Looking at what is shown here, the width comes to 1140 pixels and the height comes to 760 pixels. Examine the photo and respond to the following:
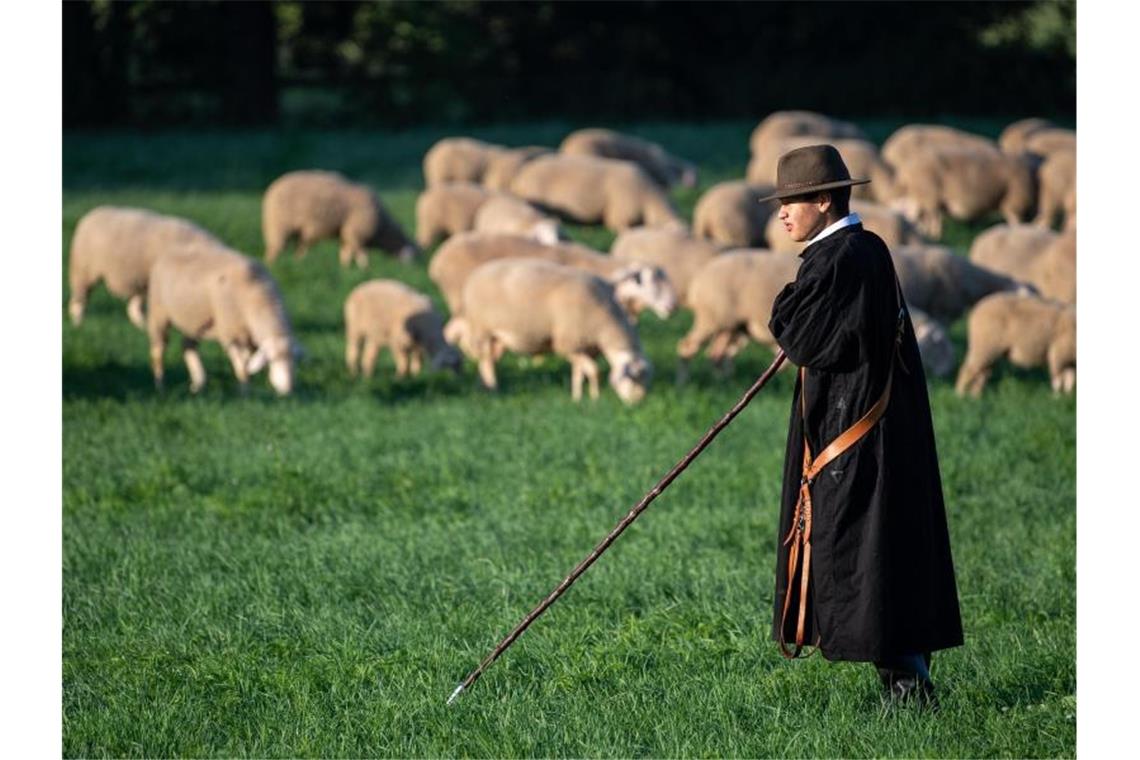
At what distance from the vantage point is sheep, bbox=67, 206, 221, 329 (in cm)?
1511

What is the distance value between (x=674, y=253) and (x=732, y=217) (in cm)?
266

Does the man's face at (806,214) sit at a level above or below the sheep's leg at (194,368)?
above

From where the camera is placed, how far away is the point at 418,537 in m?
8.68

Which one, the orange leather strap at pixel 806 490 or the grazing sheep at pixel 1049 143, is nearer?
the orange leather strap at pixel 806 490

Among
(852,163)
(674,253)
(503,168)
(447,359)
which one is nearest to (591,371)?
(447,359)

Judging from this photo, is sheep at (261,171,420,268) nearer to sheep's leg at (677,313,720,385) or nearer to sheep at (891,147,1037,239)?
sheep's leg at (677,313,720,385)

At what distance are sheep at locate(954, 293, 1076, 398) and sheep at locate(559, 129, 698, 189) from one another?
1065cm

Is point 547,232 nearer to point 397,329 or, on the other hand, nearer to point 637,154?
point 397,329

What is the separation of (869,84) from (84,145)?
1665 centimetres

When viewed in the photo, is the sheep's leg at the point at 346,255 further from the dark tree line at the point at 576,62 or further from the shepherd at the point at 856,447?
the dark tree line at the point at 576,62

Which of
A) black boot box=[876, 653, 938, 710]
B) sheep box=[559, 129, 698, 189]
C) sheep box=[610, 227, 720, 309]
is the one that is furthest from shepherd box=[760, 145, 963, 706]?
sheep box=[559, 129, 698, 189]

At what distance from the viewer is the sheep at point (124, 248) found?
1511cm

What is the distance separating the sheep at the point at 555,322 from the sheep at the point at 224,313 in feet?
5.05

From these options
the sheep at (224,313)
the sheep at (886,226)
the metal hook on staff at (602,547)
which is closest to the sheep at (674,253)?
the sheep at (886,226)
